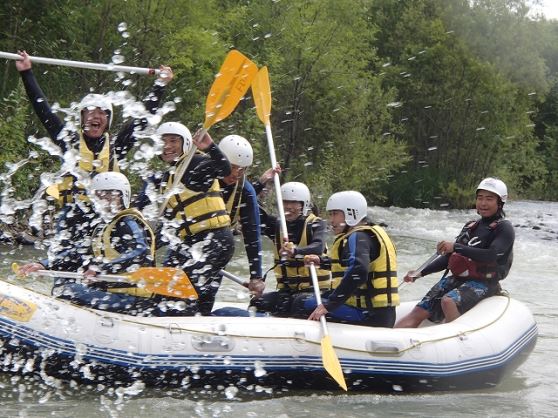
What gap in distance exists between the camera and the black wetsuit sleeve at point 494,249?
5793 millimetres

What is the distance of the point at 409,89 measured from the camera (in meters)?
27.9

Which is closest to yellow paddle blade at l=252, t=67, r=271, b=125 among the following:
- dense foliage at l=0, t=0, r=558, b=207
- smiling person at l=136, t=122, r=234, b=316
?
dense foliage at l=0, t=0, r=558, b=207

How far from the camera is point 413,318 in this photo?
602cm

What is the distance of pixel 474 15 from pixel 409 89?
332cm

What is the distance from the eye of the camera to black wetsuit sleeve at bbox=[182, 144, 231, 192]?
5.36 metres

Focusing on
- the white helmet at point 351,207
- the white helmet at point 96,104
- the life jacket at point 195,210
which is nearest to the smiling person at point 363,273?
the white helmet at point 351,207

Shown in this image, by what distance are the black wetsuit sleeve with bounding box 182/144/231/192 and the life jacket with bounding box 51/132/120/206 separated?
0.54 metres

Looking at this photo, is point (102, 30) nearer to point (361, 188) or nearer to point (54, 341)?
point (361, 188)

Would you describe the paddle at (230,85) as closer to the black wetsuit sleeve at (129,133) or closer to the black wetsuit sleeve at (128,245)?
the black wetsuit sleeve at (129,133)

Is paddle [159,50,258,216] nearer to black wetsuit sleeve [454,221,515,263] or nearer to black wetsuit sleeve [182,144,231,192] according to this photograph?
black wetsuit sleeve [182,144,231,192]

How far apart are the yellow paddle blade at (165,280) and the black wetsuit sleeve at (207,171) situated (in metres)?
0.60

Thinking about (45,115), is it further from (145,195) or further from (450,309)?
(450,309)

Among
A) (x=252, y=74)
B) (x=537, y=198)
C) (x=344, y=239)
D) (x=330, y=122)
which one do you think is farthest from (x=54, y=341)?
(x=537, y=198)

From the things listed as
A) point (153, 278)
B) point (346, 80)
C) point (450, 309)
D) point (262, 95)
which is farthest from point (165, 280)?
point (346, 80)
